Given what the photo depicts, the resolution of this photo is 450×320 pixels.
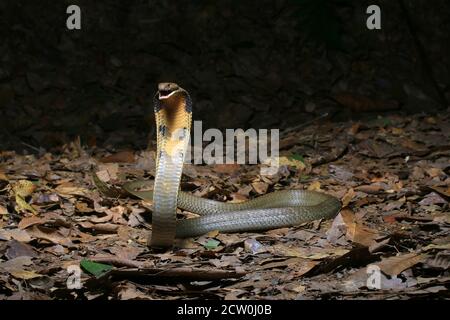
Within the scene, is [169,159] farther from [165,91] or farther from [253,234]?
[253,234]

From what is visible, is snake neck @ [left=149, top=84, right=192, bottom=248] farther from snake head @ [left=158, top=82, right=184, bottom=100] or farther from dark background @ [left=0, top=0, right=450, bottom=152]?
dark background @ [left=0, top=0, right=450, bottom=152]

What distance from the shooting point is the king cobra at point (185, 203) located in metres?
4.40

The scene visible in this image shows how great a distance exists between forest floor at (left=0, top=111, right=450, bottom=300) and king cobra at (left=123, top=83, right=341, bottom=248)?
108 millimetres

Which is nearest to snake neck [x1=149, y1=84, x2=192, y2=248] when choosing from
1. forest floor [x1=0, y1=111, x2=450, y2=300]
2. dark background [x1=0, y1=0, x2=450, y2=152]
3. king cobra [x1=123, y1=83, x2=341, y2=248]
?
king cobra [x1=123, y1=83, x2=341, y2=248]

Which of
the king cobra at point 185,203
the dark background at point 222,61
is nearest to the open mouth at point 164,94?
the king cobra at point 185,203

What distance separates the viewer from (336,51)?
964 centimetres

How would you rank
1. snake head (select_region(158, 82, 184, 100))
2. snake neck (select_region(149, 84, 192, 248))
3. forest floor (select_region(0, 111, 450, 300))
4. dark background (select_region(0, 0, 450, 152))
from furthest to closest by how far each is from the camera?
dark background (select_region(0, 0, 450, 152))
snake neck (select_region(149, 84, 192, 248))
snake head (select_region(158, 82, 184, 100))
forest floor (select_region(0, 111, 450, 300))

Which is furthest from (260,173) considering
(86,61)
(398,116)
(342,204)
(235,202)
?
(86,61)

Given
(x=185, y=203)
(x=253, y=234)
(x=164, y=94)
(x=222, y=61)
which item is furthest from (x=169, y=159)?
(x=222, y=61)

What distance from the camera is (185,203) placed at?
5801mm

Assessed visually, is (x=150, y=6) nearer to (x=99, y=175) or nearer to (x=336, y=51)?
(x=336, y=51)

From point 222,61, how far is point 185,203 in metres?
4.26

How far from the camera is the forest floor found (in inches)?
146

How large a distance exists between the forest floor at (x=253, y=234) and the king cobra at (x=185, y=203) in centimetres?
11
